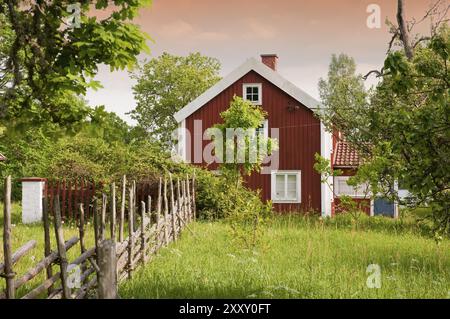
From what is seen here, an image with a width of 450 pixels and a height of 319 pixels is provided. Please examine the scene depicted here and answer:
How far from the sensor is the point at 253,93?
29.2m

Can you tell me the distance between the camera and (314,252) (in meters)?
13.5

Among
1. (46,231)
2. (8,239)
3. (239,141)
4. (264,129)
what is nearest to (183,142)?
(264,129)

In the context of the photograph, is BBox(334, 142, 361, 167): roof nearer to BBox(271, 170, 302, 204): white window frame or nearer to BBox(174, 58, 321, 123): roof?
BBox(271, 170, 302, 204): white window frame

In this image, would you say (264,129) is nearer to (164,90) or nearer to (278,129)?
(278,129)

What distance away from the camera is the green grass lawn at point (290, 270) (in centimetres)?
902

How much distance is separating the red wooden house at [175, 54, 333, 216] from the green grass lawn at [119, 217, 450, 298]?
12257mm

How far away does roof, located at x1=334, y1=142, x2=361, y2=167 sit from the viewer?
33.8 meters

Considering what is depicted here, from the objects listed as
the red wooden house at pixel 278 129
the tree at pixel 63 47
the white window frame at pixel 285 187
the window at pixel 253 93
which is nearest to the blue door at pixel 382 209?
the red wooden house at pixel 278 129

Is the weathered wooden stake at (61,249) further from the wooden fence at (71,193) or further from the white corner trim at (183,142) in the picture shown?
the white corner trim at (183,142)

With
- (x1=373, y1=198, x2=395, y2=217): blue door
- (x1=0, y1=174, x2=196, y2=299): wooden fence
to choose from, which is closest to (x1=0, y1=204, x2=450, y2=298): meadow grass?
(x1=0, y1=174, x2=196, y2=299): wooden fence

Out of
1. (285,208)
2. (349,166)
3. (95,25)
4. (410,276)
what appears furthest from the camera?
(349,166)
